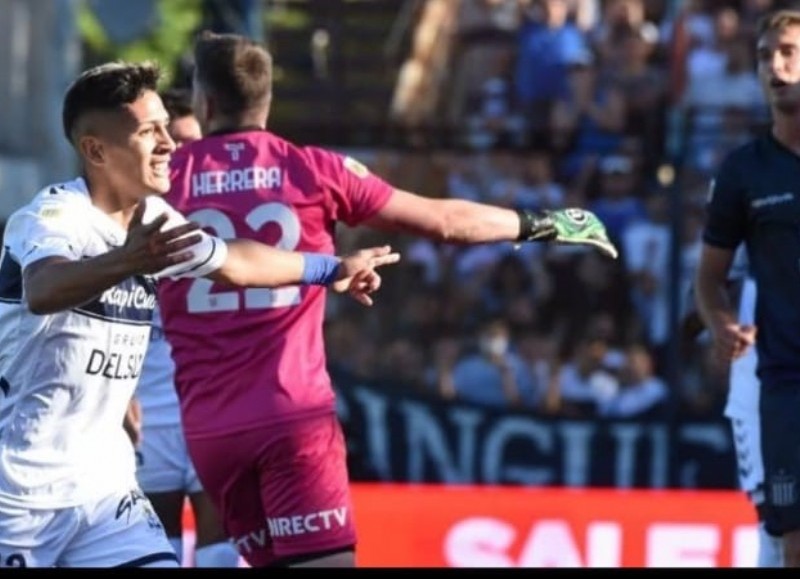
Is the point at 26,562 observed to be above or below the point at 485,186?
below

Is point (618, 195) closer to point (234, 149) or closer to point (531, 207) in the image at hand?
point (531, 207)

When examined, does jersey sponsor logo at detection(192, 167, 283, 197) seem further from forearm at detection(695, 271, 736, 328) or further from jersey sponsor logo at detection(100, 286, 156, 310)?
forearm at detection(695, 271, 736, 328)

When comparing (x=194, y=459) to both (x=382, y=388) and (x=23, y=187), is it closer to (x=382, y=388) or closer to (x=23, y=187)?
(x=382, y=388)

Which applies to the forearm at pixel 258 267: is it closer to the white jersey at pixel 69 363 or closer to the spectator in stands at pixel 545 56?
the white jersey at pixel 69 363

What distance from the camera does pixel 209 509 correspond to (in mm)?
9141

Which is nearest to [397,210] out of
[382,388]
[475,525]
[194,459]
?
[194,459]

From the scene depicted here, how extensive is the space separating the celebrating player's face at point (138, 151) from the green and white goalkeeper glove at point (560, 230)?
156 centimetres

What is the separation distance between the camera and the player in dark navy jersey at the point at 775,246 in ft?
26.3

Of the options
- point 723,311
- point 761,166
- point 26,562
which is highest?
point 761,166

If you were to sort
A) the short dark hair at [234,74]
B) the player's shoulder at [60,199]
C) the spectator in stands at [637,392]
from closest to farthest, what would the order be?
the player's shoulder at [60,199] → the short dark hair at [234,74] → the spectator in stands at [637,392]

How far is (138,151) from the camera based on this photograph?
6.54m

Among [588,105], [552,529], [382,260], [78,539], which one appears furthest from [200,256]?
[588,105]

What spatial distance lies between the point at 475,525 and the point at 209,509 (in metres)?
2.34


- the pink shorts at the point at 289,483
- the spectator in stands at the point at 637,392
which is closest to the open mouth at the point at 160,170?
the pink shorts at the point at 289,483
